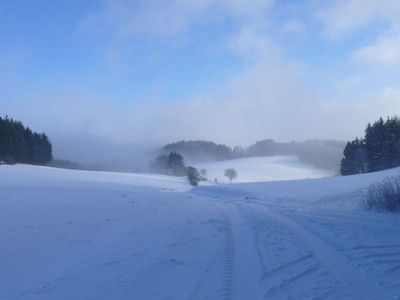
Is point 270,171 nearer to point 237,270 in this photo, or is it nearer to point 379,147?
point 379,147

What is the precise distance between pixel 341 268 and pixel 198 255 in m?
3.70

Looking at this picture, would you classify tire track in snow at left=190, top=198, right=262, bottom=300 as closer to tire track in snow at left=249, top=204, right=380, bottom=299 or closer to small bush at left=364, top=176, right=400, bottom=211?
tire track in snow at left=249, top=204, right=380, bottom=299

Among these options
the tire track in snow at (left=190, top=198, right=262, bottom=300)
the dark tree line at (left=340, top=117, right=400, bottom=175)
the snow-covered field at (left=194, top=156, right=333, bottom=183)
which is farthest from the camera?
the snow-covered field at (left=194, top=156, right=333, bottom=183)

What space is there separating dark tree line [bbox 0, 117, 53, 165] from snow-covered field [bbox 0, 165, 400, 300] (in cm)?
6130

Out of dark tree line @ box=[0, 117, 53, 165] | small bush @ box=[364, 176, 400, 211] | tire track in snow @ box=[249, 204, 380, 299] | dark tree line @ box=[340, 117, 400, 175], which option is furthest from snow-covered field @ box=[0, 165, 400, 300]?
dark tree line @ box=[0, 117, 53, 165]

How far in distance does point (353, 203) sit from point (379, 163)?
56.4 metres

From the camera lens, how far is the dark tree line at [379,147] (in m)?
72.8

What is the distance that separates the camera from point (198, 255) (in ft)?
37.7

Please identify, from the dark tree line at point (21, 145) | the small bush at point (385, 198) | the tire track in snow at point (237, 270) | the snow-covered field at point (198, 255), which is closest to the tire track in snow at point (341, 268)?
the snow-covered field at point (198, 255)

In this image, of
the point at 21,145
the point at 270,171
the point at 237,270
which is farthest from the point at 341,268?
the point at 270,171

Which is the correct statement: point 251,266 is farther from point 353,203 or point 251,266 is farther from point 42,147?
point 42,147

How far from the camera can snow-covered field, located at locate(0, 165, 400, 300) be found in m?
8.46

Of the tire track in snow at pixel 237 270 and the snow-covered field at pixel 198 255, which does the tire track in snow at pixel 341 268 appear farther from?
the tire track in snow at pixel 237 270

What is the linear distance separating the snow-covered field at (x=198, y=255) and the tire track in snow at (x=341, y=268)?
0.02 m
